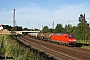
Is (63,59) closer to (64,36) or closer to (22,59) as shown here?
(22,59)

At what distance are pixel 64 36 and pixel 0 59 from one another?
95.2 feet

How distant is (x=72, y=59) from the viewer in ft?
75.2

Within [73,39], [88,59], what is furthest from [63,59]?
[73,39]

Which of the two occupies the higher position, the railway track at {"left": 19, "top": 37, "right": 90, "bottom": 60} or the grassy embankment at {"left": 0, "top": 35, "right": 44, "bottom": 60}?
the grassy embankment at {"left": 0, "top": 35, "right": 44, "bottom": 60}

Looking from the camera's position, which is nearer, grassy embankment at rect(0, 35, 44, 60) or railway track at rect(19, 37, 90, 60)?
grassy embankment at rect(0, 35, 44, 60)

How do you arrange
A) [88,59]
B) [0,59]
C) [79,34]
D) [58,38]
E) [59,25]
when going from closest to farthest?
1. [0,59]
2. [88,59]
3. [58,38]
4. [79,34]
5. [59,25]

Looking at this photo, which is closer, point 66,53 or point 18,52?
point 18,52

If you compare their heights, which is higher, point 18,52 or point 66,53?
point 18,52

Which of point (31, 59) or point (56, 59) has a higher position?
point (31, 59)

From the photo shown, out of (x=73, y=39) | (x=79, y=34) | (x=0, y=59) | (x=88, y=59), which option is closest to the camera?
(x=0, y=59)

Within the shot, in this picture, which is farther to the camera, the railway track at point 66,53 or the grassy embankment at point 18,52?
the railway track at point 66,53

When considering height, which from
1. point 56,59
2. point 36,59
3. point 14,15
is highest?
point 14,15

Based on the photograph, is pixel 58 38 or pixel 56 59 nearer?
pixel 56 59

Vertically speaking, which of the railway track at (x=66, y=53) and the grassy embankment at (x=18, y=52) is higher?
the grassy embankment at (x=18, y=52)
